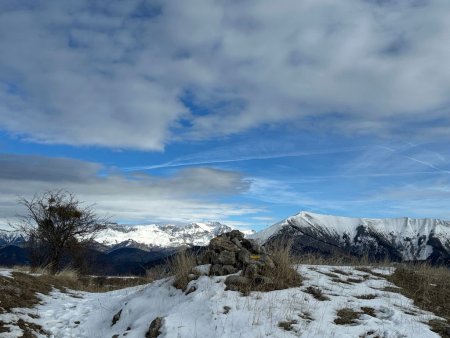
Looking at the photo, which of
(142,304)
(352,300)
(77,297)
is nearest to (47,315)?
(142,304)

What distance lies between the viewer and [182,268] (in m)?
12.7

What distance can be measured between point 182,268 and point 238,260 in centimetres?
183

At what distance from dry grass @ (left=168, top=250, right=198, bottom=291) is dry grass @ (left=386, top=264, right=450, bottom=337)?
640 cm

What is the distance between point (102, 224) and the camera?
112 feet

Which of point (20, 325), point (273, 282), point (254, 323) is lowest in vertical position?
point (20, 325)

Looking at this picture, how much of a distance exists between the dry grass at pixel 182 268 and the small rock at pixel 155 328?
232cm

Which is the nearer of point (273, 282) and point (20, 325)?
point (20, 325)

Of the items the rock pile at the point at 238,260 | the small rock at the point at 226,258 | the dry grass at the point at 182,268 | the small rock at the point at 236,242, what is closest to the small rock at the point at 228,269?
the rock pile at the point at 238,260

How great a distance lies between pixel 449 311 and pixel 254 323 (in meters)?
5.71

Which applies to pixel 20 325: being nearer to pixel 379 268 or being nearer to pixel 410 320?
pixel 410 320

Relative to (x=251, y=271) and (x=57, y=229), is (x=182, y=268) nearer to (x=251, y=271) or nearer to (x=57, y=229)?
(x=251, y=271)

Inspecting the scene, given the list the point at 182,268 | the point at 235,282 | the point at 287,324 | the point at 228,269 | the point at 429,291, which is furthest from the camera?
the point at 182,268

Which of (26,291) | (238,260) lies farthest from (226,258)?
(26,291)

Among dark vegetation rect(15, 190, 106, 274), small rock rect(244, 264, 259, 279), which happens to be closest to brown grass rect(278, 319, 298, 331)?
small rock rect(244, 264, 259, 279)
